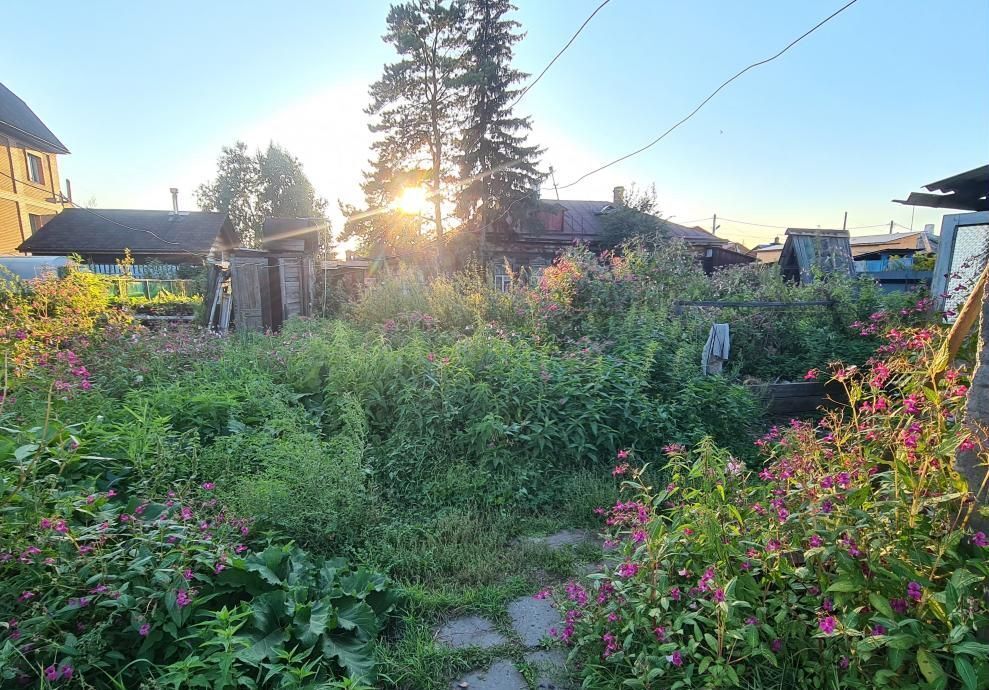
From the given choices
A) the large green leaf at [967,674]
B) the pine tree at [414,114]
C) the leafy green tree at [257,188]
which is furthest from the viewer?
the leafy green tree at [257,188]

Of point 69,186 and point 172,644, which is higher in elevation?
point 69,186

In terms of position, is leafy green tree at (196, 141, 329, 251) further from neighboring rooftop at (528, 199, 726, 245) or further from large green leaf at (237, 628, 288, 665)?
large green leaf at (237, 628, 288, 665)

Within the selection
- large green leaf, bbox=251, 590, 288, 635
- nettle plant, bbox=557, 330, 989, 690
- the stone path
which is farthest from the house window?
nettle plant, bbox=557, 330, 989, 690

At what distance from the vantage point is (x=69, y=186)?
89.7ft

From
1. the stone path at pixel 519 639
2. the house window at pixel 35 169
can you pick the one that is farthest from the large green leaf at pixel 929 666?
the house window at pixel 35 169

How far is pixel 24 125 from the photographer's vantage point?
20984 millimetres

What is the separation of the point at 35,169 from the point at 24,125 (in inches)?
97.2

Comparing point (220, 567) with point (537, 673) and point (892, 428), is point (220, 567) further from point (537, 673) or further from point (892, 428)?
point (892, 428)

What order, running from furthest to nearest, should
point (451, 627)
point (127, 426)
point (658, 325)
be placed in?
point (658, 325)
point (127, 426)
point (451, 627)

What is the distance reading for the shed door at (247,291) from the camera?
7.32 metres

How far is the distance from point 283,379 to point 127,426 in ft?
5.42

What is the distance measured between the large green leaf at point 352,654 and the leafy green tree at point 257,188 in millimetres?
38459

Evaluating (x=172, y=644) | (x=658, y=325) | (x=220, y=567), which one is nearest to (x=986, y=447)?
(x=220, y=567)

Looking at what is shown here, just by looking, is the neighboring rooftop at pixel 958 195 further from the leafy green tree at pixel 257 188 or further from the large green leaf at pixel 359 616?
the leafy green tree at pixel 257 188
